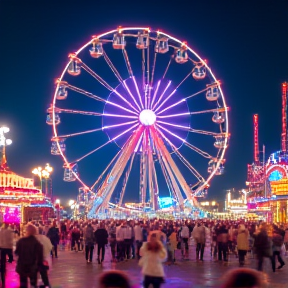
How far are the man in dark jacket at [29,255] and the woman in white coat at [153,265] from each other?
162 cm

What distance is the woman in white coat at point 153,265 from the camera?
9.59 meters

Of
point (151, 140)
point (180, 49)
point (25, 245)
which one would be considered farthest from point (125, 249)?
point (180, 49)

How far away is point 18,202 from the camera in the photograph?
42969 mm

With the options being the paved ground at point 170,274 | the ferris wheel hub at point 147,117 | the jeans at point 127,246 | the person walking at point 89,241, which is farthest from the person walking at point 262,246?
the ferris wheel hub at point 147,117

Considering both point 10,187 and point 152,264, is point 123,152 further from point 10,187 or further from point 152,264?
point 152,264

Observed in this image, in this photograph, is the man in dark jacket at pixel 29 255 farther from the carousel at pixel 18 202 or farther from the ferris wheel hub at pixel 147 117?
the carousel at pixel 18 202

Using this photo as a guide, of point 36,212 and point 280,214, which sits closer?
point 36,212

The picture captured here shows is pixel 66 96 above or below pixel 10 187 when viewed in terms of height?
above

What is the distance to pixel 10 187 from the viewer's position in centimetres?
4428

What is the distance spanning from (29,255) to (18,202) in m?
33.9

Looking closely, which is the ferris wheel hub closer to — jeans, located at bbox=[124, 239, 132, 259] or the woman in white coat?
jeans, located at bbox=[124, 239, 132, 259]

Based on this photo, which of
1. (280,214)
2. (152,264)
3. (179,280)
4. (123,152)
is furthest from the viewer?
(280,214)

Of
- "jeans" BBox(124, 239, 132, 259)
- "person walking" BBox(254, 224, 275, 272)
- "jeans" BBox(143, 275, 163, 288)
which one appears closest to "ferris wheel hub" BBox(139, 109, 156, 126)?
"jeans" BBox(124, 239, 132, 259)

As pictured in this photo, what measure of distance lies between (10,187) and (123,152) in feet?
40.1
